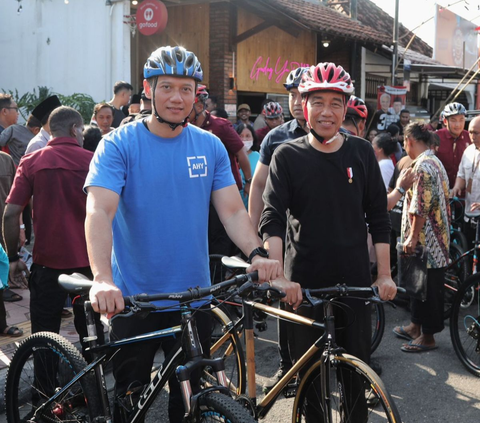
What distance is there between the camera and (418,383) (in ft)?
15.7

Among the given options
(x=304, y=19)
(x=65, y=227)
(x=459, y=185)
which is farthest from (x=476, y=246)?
(x=304, y=19)

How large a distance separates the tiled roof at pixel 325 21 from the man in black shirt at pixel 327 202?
32.8 feet

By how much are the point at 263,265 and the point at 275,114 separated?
6.33 meters

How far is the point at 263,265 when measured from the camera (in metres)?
2.66

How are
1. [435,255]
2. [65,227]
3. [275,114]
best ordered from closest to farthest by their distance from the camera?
[65,227] → [435,255] → [275,114]

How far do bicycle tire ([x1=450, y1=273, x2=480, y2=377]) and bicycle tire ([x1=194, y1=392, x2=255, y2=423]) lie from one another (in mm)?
3052

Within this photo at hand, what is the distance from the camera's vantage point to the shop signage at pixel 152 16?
38.4 ft

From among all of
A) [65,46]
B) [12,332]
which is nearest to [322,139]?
[12,332]

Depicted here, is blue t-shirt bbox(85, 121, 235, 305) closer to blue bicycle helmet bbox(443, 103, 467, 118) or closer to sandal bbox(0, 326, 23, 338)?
sandal bbox(0, 326, 23, 338)

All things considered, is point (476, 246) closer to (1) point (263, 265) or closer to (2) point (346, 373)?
(2) point (346, 373)

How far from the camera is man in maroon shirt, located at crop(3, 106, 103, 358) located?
4203 millimetres

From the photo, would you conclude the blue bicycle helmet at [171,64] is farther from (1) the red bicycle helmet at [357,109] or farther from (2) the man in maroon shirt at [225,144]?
(2) the man in maroon shirt at [225,144]

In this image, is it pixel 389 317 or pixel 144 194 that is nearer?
pixel 144 194

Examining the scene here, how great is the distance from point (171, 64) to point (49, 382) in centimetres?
177
